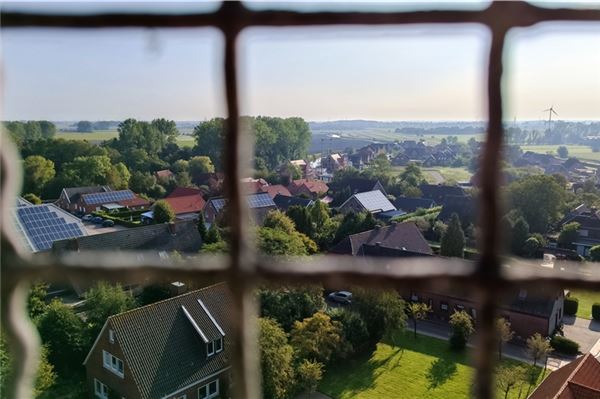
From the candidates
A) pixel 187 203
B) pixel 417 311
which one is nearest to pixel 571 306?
pixel 417 311

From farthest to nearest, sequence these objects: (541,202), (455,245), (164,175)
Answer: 1. (164,175)
2. (541,202)
3. (455,245)

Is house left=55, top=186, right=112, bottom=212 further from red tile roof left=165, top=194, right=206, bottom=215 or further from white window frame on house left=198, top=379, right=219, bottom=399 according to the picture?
white window frame on house left=198, top=379, right=219, bottom=399

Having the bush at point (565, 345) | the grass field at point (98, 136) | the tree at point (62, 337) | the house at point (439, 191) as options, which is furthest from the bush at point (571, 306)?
the grass field at point (98, 136)

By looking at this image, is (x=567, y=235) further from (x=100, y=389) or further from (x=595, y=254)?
(x=100, y=389)

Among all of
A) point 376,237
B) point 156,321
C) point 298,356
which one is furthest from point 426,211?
point 156,321

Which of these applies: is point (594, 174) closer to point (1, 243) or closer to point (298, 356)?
point (298, 356)

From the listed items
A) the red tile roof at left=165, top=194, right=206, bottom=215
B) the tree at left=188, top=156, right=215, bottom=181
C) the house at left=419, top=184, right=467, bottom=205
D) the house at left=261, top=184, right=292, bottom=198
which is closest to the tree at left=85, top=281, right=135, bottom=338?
the red tile roof at left=165, top=194, right=206, bottom=215
